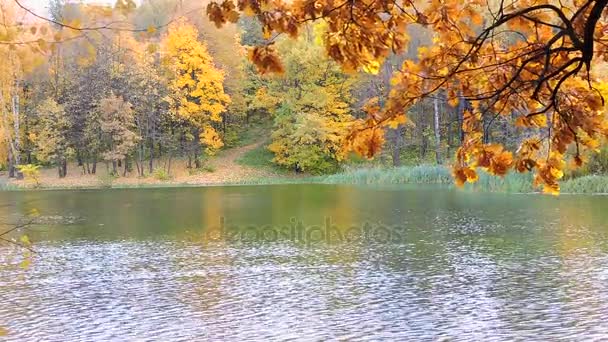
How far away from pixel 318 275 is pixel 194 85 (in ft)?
92.0

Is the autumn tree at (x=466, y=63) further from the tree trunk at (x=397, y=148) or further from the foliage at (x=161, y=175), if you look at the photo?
the foliage at (x=161, y=175)

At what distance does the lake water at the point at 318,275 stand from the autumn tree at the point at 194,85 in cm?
1760

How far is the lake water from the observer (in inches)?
295

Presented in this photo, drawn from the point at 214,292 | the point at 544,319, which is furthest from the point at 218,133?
the point at 544,319

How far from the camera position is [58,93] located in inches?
1499

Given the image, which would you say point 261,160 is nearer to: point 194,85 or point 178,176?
point 178,176

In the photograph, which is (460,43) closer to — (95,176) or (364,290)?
(364,290)

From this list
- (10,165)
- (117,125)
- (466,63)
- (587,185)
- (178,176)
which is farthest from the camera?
(178,176)

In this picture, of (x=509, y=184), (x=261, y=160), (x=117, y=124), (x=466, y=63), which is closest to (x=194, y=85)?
(x=117, y=124)

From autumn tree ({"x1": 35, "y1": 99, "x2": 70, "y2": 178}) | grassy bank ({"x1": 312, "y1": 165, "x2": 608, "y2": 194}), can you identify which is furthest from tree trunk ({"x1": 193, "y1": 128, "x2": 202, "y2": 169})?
grassy bank ({"x1": 312, "y1": 165, "x2": 608, "y2": 194})

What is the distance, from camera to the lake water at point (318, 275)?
7492mm

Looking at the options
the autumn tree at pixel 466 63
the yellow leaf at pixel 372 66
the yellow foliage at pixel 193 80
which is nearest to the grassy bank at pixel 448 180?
the yellow foliage at pixel 193 80

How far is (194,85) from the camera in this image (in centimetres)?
3691

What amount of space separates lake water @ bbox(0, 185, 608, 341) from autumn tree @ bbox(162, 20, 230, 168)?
1760cm
